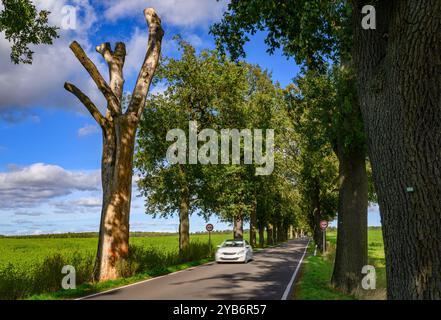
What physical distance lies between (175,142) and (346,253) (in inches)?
679

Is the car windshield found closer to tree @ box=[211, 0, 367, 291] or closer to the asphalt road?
the asphalt road

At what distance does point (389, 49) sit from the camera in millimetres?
5574

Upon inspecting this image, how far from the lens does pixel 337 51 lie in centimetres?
988

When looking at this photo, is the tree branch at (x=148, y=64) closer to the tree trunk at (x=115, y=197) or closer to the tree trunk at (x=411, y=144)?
the tree trunk at (x=115, y=197)

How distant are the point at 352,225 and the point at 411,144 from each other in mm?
8826

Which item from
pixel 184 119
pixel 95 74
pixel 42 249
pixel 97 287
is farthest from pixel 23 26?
pixel 42 249

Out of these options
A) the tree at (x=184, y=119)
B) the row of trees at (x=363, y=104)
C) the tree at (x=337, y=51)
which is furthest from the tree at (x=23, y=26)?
the tree at (x=184, y=119)

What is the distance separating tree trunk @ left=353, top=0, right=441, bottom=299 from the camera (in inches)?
205

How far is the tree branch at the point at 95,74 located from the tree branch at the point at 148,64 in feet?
2.42

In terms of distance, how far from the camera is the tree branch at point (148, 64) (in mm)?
17422

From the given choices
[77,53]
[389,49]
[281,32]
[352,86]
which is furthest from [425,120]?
[77,53]

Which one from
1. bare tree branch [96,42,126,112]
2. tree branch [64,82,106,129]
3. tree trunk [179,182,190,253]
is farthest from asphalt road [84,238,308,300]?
tree trunk [179,182,190,253]

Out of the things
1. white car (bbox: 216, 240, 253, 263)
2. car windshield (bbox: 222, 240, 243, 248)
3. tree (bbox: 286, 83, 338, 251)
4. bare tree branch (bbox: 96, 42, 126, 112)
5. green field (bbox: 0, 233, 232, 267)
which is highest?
bare tree branch (bbox: 96, 42, 126, 112)
